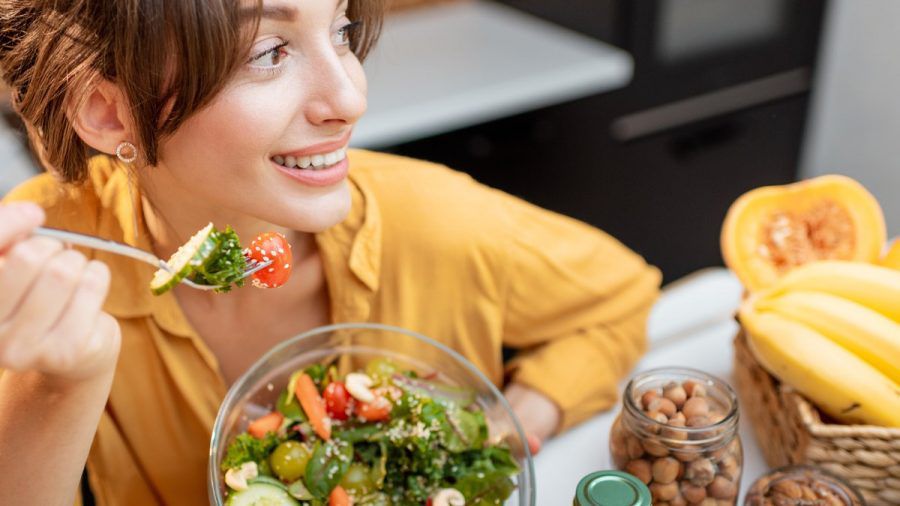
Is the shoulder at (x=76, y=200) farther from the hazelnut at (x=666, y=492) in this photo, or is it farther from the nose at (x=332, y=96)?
the hazelnut at (x=666, y=492)

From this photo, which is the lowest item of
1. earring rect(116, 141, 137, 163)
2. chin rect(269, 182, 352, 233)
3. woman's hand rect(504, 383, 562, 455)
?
woman's hand rect(504, 383, 562, 455)

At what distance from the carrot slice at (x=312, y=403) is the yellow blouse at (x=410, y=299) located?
8.4 inches

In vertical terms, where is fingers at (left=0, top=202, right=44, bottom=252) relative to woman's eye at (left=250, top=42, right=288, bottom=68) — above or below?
below

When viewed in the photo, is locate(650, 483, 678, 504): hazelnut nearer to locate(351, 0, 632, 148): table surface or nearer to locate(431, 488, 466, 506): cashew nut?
locate(431, 488, 466, 506): cashew nut

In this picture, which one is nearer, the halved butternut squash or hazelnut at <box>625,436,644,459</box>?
hazelnut at <box>625,436,644,459</box>

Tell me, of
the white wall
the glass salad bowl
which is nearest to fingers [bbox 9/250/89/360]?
the glass salad bowl

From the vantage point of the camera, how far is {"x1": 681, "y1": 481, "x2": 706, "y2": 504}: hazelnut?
86 cm

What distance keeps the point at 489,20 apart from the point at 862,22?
1.17 m

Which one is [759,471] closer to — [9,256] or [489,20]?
[9,256]

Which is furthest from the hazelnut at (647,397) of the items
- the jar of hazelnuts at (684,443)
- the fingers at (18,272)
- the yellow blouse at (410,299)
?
the fingers at (18,272)

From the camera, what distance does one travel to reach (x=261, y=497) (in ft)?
2.84

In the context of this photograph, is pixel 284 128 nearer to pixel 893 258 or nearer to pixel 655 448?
pixel 655 448

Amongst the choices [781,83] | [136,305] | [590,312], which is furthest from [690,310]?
[781,83]

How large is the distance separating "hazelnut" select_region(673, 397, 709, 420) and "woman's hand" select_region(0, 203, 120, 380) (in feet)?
1.71
